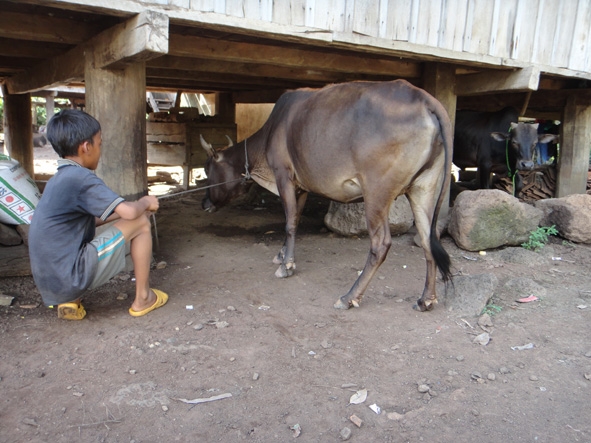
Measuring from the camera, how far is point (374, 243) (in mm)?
4043

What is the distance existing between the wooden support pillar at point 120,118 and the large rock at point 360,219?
256cm

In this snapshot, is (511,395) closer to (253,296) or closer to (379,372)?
(379,372)

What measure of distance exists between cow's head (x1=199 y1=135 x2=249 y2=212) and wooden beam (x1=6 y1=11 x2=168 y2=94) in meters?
1.63

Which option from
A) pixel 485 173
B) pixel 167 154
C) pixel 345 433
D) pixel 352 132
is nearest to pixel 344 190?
pixel 352 132

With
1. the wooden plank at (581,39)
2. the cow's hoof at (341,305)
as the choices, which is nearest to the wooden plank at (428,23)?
the wooden plank at (581,39)

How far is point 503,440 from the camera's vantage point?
2459mm

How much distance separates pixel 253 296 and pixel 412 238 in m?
2.61

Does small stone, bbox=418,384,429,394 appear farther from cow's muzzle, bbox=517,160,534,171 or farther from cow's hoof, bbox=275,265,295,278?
cow's muzzle, bbox=517,160,534,171

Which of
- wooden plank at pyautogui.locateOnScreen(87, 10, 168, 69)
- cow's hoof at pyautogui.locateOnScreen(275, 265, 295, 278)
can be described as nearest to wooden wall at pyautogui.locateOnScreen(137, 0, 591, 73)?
wooden plank at pyautogui.locateOnScreen(87, 10, 168, 69)

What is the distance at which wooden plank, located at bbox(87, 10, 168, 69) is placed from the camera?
3479 millimetres

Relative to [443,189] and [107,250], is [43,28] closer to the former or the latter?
[107,250]

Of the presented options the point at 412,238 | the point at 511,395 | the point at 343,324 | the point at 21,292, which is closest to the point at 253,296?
the point at 343,324

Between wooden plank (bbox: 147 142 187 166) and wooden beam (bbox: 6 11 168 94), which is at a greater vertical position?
wooden beam (bbox: 6 11 168 94)

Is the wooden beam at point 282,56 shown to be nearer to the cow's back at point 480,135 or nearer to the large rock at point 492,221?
the large rock at point 492,221
